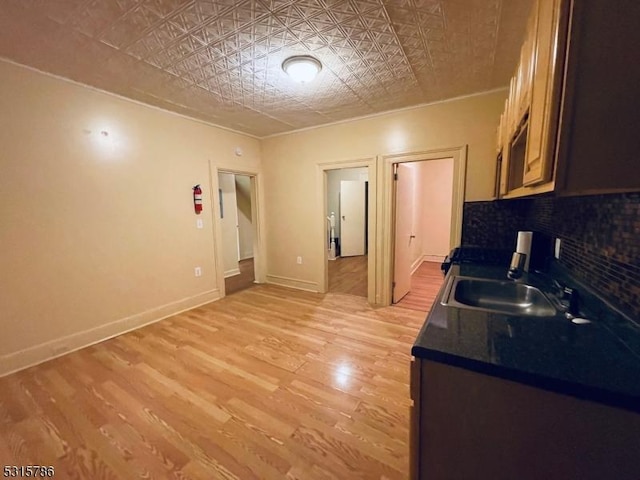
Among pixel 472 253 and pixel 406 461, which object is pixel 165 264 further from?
pixel 472 253

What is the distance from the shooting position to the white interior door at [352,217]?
6.23m

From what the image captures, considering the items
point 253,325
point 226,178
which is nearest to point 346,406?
point 253,325

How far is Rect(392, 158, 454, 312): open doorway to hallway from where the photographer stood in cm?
334

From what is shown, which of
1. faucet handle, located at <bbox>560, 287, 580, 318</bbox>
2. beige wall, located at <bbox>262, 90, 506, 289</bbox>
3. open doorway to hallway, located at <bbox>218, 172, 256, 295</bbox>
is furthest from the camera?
open doorway to hallway, located at <bbox>218, 172, 256, 295</bbox>

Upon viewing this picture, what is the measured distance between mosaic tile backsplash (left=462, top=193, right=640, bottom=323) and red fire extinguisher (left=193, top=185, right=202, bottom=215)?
11.0ft

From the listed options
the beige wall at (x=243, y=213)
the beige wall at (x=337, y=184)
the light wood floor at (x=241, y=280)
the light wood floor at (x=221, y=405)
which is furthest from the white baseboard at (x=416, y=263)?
the beige wall at (x=243, y=213)

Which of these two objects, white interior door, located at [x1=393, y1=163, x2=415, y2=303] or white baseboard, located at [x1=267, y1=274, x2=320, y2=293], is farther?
white baseboard, located at [x1=267, y1=274, x2=320, y2=293]

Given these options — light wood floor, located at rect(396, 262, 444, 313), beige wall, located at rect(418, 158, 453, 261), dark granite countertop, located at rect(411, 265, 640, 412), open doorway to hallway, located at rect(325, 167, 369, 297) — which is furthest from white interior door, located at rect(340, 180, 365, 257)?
dark granite countertop, located at rect(411, 265, 640, 412)

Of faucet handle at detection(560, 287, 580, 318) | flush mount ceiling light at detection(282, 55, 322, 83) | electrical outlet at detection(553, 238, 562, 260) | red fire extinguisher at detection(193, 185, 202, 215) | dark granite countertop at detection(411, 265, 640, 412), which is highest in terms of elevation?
flush mount ceiling light at detection(282, 55, 322, 83)

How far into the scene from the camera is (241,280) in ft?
15.1

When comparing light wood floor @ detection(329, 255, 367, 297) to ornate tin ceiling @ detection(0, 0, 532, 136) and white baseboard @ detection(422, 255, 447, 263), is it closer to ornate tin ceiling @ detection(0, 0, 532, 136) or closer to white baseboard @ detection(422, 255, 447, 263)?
white baseboard @ detection(422, 255, 447, 263)

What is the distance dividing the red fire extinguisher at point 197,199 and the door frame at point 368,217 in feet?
5.20

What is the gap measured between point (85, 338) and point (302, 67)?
309 centimetres

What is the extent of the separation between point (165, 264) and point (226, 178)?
242 centimetres
